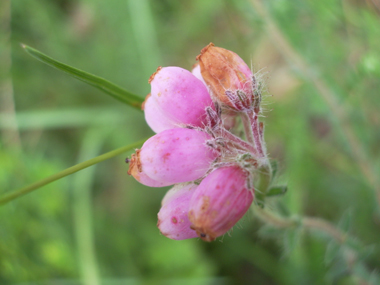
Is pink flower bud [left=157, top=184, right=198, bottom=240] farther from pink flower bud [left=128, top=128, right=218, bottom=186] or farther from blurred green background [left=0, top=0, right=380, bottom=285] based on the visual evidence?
blurred green background [left=0, top=0, right=380, bottom=285]

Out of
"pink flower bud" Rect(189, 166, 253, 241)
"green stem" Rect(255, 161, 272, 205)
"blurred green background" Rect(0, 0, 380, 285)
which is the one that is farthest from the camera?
"blurred green background" Rect(0, 0, 380, 285)

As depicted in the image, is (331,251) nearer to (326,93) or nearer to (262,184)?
(262,184)

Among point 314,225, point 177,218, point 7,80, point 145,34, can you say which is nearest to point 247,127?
point 177,218

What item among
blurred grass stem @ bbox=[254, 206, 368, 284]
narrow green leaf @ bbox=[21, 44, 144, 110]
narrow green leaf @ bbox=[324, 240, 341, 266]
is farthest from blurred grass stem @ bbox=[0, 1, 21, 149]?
narrow green leaf @ bbox=[324, 240, 341, 266]

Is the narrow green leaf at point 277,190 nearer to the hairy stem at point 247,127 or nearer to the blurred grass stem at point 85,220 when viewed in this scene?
the hairy stem at point 247,127

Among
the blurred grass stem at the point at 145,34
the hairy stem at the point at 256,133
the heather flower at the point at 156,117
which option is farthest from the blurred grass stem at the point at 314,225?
the blurred grass stem at the point at 145,34
